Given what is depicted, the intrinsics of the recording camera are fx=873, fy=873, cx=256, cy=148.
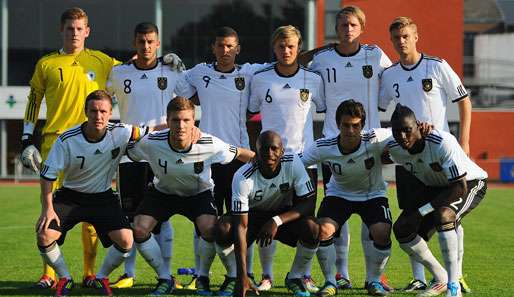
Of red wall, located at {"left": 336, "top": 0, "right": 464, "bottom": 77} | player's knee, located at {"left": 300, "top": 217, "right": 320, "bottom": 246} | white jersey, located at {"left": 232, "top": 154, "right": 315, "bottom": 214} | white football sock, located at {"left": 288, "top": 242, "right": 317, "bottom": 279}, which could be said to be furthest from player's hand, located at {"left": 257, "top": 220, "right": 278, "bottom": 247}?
red wall, located at {"left": 336, "top": 0, "right": 464, "bottom": 77}

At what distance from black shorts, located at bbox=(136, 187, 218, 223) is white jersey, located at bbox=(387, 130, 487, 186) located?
151cm

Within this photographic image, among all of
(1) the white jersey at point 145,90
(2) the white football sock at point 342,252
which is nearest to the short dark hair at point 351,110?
(2) the white football sock at point 342,252

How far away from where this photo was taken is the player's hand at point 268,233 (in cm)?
644

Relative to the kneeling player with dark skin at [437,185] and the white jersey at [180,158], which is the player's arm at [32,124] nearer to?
the white jersey at [180,158]

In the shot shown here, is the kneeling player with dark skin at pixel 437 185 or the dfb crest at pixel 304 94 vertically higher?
the dfb crest at pixel 304 94

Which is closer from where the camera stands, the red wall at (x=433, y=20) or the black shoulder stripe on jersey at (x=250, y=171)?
the black shoulder stripe on jersey at (x=250, y=171)

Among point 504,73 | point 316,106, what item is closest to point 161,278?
point 316,106

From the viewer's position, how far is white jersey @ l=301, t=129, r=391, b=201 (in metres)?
6.83

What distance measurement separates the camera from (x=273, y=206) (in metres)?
6.89

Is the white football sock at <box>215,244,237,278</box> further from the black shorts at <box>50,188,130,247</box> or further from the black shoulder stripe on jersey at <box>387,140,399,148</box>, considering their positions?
the black shoulder stripe on jersey at <box>387,140,399,148</box>

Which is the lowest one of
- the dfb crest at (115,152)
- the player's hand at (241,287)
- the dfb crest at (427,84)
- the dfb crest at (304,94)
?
the player's hand at (241,287)

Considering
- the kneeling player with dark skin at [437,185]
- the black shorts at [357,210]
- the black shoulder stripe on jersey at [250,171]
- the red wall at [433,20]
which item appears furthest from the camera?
the red wall at [433,20]

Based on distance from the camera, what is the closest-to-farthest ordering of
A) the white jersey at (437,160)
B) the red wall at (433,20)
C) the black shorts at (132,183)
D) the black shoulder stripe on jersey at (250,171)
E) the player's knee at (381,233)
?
the white jersey at (437,160)
the black shoulder stripe on jersey at (250,171)
the player's knee at (381,233)
the black shorts at (132,183)
the red wall at (433,20)

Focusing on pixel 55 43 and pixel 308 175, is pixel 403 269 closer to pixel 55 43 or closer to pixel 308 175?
pixel 308 175
